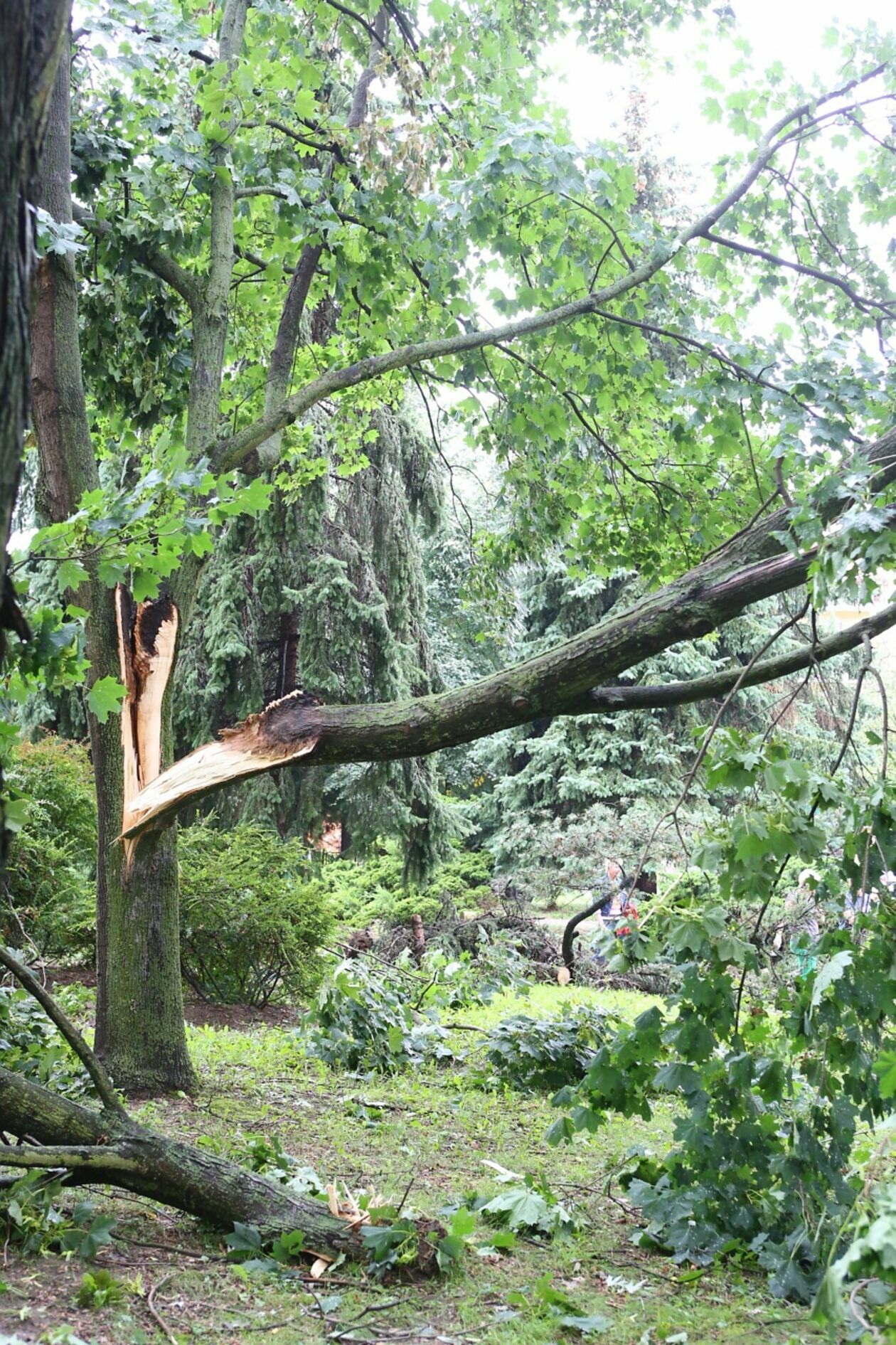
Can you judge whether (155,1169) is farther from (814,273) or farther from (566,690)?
(814,273)

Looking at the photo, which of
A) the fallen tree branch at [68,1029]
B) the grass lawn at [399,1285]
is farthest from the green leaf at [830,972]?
the fallen tree branch at [68,1029]

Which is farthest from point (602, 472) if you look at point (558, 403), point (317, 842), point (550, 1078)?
point (317, 842)

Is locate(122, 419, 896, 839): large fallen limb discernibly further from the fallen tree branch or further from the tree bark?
the tree bark

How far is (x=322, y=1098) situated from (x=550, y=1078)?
1.30 meters

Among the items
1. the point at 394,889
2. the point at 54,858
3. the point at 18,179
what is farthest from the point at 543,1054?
the point at 394,889

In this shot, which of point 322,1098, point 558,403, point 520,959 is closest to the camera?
point 322,1098

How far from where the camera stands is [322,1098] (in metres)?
5.36

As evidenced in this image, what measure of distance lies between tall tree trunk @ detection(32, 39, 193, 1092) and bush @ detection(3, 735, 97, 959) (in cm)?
220

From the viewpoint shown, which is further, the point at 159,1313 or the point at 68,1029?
the point at 68,1029

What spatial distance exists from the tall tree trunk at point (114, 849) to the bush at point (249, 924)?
8.25ft

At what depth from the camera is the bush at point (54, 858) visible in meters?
7.68

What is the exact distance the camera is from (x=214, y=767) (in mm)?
4348

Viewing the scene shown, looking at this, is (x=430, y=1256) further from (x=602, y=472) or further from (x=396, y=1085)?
(x=602, y=472)

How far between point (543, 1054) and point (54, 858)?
4.07 m
